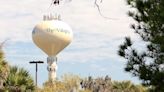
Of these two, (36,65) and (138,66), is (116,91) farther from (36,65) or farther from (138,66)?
(138,66)

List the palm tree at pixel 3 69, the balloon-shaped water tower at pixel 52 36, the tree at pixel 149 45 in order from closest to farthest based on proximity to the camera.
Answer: the tree at pixel 149 45 → the palm tree at pixel 3 69 → the balloon-shaped water tower at pixel 52 36

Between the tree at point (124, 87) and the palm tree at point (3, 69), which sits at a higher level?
the palm tree at point (3, 69)

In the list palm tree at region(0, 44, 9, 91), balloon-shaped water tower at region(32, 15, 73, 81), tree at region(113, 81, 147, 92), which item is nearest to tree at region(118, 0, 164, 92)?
palm tree at region(0, 44, 9, 91)

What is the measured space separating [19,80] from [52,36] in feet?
185

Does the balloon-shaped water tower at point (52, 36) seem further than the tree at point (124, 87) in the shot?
Yes

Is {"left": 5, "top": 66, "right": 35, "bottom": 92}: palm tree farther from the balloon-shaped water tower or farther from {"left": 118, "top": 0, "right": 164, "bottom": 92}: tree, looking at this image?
the balloon-shaped water tower

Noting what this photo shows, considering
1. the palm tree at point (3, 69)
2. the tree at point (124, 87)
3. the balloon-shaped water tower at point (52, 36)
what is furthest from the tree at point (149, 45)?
the balloon-shaped water tower at point (52, 36)

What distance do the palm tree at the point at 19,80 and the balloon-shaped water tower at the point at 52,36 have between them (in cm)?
5182

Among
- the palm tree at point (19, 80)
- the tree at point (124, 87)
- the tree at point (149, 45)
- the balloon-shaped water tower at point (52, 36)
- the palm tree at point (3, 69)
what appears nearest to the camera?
the tree at point (149, 45)

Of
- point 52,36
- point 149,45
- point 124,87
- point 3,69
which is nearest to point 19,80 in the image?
point 3,69

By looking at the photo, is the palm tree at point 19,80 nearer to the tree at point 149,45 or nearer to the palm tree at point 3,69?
the palm tree at point 3,69

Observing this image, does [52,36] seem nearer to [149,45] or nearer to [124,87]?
[124,87]

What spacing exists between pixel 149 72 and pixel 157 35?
1.70 m

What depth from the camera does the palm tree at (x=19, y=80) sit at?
123ft
